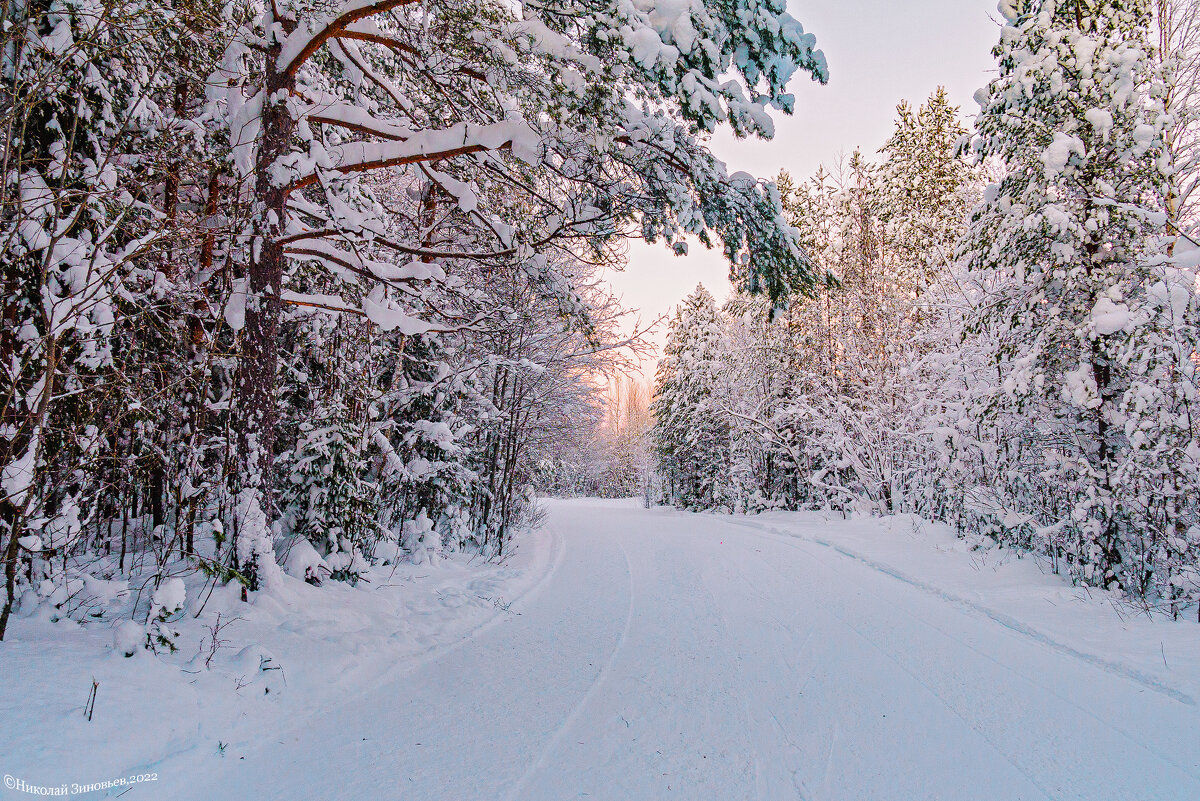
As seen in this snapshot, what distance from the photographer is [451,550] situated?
893cm

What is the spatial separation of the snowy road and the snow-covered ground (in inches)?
0.7

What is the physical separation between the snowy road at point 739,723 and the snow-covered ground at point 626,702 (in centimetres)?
2

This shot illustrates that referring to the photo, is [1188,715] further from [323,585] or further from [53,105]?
[53,105]

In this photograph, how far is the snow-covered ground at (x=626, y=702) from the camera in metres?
2.59

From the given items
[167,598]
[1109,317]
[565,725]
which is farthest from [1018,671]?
[167,598]

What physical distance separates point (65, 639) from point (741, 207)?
6.19 m

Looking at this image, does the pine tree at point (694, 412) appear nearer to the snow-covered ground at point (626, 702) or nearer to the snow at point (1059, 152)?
the snow at point (1059, 152)

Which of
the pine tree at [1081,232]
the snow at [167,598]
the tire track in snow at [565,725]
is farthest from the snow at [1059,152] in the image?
the snow at [167,598]

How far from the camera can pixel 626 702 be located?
3562mm

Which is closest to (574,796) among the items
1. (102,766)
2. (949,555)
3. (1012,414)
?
(102,766)

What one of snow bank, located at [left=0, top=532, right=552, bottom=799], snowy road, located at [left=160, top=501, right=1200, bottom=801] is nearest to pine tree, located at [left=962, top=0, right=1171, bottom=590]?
snowy road, located at [left=160, top=501, right=1200, bottom=801]

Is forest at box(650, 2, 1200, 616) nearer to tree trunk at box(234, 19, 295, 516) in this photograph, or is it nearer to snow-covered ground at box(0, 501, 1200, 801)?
snow-covered ground at box(0, 501, 1200, 801)

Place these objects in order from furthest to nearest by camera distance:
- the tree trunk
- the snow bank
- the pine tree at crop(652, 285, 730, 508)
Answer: the pine tree at crop(652, 285, 730, 508), the tree trunk, the snow bank

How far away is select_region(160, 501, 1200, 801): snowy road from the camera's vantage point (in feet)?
8.57
